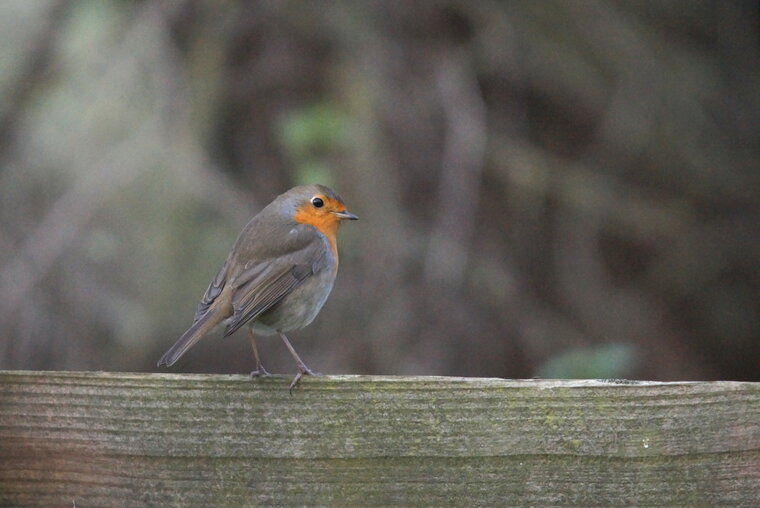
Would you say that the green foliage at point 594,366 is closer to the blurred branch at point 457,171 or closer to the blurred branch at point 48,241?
the blurred branch at point 457,171

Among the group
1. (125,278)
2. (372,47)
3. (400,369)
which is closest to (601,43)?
(372,47)

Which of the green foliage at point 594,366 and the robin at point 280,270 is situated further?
the green foliage at point 594,366

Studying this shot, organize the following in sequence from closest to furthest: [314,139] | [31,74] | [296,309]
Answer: [296,309], [314,139], [31,74]

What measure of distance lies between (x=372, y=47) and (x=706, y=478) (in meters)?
3.47

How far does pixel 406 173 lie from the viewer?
5.12m

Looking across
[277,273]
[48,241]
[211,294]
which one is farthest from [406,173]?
[211,294]

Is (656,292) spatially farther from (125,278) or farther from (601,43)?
(125,278)

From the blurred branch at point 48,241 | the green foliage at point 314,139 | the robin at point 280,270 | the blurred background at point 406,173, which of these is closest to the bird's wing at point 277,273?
the robin at point 280,270

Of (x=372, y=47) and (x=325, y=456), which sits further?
(x=372, y=47)

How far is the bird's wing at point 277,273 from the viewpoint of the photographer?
3164 mm

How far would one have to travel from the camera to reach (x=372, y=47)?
16.6 feet

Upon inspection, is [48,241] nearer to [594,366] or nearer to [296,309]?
[296,309]

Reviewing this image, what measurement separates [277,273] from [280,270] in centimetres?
2

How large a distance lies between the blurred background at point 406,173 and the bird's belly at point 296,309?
1.39 metres
